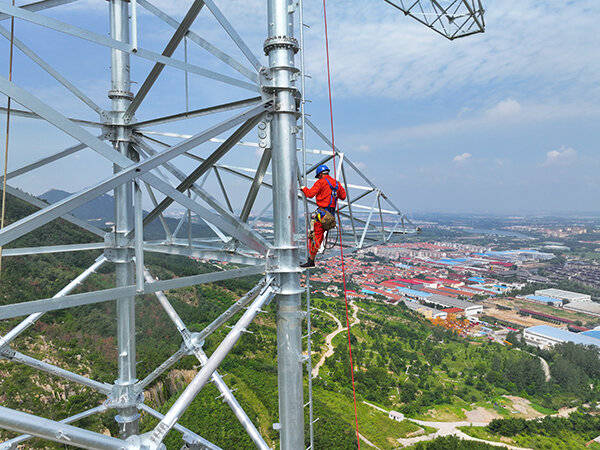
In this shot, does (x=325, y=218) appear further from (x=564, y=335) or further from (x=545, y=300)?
(x=545, y=300)

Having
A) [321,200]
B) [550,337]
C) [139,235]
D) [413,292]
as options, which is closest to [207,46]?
[321,200]

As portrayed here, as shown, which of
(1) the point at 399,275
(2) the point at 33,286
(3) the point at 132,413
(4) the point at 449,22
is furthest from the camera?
(1) the point at 399,275

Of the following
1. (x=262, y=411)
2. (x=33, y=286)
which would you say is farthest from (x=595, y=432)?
(x=33, y=286)

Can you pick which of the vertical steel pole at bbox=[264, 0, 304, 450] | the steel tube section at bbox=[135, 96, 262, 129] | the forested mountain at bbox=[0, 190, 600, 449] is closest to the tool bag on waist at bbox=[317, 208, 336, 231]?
the vertical steel pole at bbox=[264, 0, 304, 450]

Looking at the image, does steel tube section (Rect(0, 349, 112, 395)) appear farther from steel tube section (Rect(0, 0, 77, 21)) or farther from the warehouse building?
the warehouse building

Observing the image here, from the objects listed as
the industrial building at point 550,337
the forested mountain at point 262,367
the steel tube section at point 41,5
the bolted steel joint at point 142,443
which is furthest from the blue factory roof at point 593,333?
the steel tube section at point 41,5

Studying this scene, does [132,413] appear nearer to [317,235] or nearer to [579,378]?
[317,235]
